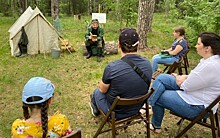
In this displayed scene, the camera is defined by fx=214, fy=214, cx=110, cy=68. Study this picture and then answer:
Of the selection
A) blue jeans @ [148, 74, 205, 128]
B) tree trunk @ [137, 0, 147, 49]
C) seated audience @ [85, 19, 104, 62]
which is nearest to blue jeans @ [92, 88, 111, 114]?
blue jeans @ [148, 74, 205, 128]

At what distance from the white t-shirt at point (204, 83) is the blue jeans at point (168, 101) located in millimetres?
78

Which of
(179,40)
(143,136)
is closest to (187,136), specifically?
(143,136)

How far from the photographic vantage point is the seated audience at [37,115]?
1.71m

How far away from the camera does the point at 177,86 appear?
310 centimetres

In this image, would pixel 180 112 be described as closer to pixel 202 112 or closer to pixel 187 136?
pixel 202 112

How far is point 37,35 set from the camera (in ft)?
22.3

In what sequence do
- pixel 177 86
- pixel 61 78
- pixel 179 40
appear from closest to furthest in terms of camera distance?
pixel 177 86
pixel 179 40
pixel 61 78

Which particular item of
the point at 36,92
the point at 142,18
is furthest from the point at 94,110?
the point at 142,18

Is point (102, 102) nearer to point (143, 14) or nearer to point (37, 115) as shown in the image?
point (37, 115)

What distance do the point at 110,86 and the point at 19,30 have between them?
16.3 feet

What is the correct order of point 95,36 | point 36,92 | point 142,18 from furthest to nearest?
point 142,18
point 95,36
point 36,92

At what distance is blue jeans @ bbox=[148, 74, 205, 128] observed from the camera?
274 cm

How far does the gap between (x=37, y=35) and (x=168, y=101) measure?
5.19 meters

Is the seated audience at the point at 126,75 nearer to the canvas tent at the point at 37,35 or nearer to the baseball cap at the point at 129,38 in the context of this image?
the baseball cap at the point at 129,38
